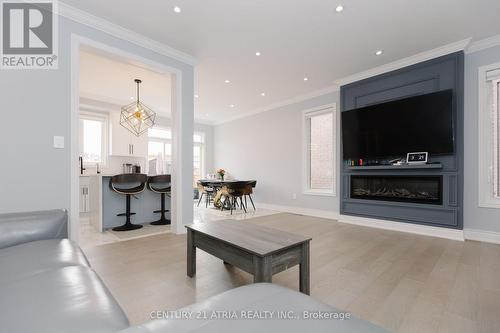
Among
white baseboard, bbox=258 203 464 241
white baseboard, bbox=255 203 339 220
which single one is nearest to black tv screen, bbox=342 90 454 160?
white baseboard, bbox=258 203 464 241

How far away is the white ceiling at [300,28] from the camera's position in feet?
8.85

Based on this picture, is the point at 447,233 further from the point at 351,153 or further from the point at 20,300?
the point at 20,300

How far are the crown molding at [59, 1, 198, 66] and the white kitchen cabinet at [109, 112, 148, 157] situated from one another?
3372 millimetres

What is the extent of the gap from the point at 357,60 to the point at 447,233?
316cm

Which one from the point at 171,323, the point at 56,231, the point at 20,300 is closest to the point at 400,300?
the point at 171,323

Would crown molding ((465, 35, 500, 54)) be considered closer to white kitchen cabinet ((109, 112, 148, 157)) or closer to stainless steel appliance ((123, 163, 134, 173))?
stainless steel appliance ((123, 163, 134, 173))

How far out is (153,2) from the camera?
2635mm

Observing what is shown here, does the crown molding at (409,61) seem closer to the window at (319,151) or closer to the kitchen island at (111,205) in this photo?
the window at (319,151)

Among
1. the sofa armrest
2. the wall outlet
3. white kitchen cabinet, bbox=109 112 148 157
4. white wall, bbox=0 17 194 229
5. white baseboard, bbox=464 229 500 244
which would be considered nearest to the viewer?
the sofa armrest

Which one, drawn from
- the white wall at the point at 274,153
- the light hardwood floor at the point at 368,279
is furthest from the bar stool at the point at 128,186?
the white wall at the point at 274,153

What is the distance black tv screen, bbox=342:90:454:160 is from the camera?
353cm

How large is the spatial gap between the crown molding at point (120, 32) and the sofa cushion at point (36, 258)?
107 inches

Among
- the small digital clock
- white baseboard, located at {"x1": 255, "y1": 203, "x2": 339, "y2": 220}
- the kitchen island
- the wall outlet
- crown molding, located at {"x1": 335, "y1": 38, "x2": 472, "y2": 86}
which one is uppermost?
crown molding, located at {"x1": 335, "y1": 38, "x2": 472, "y2": 86}

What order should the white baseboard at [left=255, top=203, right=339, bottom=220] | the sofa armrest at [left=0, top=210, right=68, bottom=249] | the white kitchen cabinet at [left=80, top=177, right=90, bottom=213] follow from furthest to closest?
the white kitchen cabinet at [left=80, top=177, right=90, bottom=213]
the white baseboard at [left=255, top=203, right=339, bottom=220]
the sofa armrest at [left=0, top=210, right=68, bottom=249]
